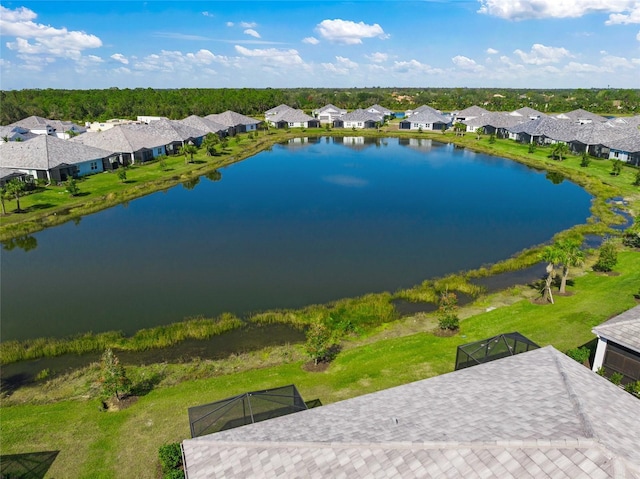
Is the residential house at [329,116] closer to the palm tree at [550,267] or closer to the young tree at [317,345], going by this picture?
the palm tree at [550,267]

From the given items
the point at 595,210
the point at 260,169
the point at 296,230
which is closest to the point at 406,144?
the point at 260,169

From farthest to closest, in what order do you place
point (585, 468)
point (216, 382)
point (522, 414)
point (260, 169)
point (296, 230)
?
point (260, 169) → point (296, 230) → point (216, 382) → point (522, 414) → point (585, 468)

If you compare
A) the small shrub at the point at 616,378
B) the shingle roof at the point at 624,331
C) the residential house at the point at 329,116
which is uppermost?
the residential house at the point at 329,116

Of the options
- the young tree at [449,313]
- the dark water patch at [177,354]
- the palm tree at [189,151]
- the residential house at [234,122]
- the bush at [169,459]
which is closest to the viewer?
the bush at [169,459]

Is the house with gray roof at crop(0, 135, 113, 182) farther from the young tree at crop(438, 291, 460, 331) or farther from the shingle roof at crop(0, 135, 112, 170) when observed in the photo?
the young tree at crop(438, 291, 460, 331)

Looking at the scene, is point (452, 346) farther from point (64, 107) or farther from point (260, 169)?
point (64, 107)

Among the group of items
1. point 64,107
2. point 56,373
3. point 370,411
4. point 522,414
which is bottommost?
point 56,373

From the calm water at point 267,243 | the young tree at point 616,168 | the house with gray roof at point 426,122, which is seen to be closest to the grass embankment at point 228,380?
the calm water at point 267,243
